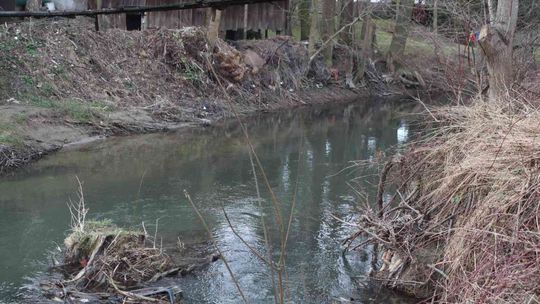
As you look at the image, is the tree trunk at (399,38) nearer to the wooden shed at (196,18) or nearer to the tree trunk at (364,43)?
the tree trunk at (364,43)

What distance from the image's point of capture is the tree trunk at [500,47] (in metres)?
8.21

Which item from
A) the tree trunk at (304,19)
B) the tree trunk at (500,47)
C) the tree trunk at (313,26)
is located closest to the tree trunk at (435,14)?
the tree trunk at (313,26)

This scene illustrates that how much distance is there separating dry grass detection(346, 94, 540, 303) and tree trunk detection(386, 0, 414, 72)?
16.7 meters

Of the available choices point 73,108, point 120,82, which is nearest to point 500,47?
point 73,108

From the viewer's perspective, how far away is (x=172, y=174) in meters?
12.1

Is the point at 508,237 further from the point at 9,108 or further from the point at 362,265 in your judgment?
the point at 9,108

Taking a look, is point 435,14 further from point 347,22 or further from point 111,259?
point 111,259

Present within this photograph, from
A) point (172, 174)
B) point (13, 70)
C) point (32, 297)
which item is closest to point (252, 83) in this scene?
point (13, 70)

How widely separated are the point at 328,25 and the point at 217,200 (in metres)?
15.1

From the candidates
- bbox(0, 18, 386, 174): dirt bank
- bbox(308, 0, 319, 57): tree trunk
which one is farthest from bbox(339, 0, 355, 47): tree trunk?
bbox(0, 18, 386, 174): dirt bank

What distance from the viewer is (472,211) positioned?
644 centimetres

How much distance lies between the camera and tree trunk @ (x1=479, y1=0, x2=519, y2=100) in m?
8.21

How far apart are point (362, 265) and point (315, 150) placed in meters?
7.24

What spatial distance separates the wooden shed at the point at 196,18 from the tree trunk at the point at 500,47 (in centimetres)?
1101
